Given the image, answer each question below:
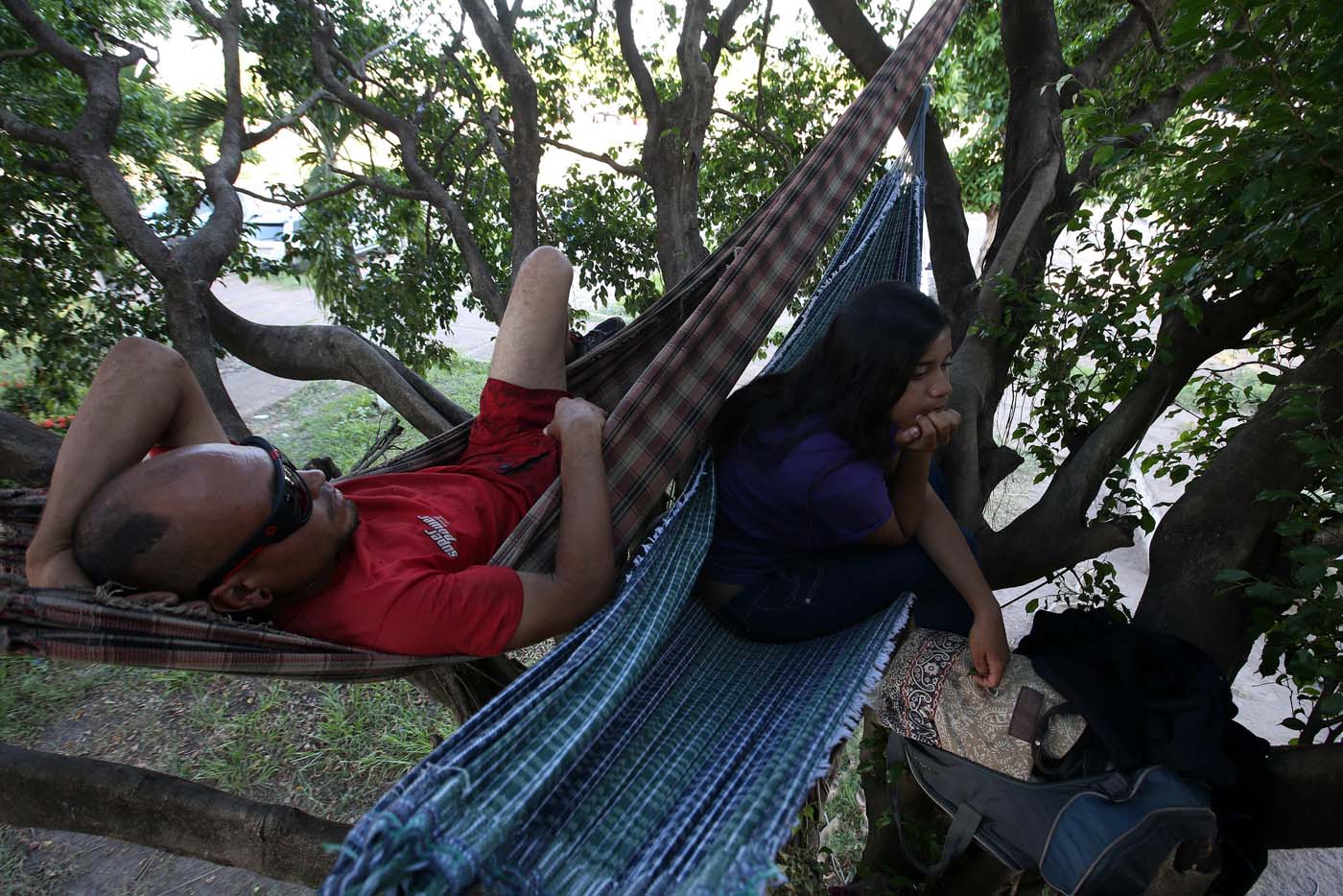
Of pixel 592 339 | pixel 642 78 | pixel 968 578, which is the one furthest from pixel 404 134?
pixel 968 578

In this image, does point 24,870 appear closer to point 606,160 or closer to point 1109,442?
point 606,160

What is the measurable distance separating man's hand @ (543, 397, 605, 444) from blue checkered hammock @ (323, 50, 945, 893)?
194 mm

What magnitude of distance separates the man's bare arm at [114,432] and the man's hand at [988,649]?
1252 mm

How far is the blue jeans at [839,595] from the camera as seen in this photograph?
1.25m

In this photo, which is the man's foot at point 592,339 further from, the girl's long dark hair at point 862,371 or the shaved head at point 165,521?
the shaved head at point 165,521

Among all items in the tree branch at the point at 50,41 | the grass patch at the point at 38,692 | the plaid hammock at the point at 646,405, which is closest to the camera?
the plaid hammock at the point at 646,405

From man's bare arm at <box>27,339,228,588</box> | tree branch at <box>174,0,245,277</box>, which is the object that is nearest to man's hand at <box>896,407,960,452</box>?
man's bare arm at <box>27,339,228,588</box>

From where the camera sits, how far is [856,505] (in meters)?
1.17

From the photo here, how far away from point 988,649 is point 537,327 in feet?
3.52

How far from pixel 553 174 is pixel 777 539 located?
11.5ft

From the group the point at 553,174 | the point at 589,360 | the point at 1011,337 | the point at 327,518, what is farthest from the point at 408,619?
the point at 553,174

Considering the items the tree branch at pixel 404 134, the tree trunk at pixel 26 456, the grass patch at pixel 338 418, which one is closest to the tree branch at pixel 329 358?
the tree trunk at pixel 26 456

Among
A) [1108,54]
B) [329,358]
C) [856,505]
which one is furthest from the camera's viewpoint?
[1108,54]

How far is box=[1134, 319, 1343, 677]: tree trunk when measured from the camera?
1296 mm
